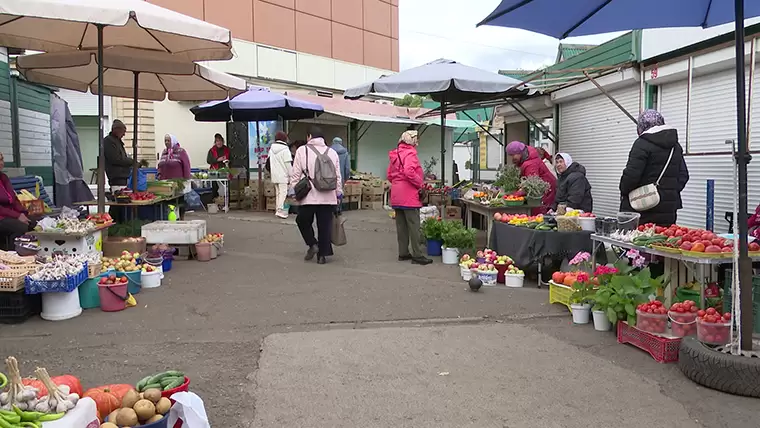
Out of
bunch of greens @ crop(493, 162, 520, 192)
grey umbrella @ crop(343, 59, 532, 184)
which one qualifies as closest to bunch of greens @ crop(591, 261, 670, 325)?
bunch of greens @ crop(493, 162, 520, 192)

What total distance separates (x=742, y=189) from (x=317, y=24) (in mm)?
20893

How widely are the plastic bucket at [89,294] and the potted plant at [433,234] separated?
4834 mm

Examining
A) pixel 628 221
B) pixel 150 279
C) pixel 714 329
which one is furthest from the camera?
pixel 150 279

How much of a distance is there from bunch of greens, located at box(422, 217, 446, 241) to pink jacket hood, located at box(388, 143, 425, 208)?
0.76 metres

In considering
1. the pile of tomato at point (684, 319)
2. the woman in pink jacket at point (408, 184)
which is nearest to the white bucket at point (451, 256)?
the woman in pink jacket at point (408, 184)

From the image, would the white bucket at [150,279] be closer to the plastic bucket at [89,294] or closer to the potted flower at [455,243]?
the plastic bucket at [89,294]

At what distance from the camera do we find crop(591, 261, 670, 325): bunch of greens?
208 inches

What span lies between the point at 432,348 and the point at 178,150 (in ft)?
32.1

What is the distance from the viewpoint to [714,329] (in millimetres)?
4625

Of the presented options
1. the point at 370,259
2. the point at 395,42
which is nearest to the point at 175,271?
the point at 370,259

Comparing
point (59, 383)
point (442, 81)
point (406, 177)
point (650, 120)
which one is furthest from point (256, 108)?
point (59, 383)

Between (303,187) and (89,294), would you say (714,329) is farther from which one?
(89,294)

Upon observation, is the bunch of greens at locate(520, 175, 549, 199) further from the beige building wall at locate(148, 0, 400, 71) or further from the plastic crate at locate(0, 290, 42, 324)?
the beige building wall at locate(148, 0, 400, 71)

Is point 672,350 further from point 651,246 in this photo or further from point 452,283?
point 452,283
